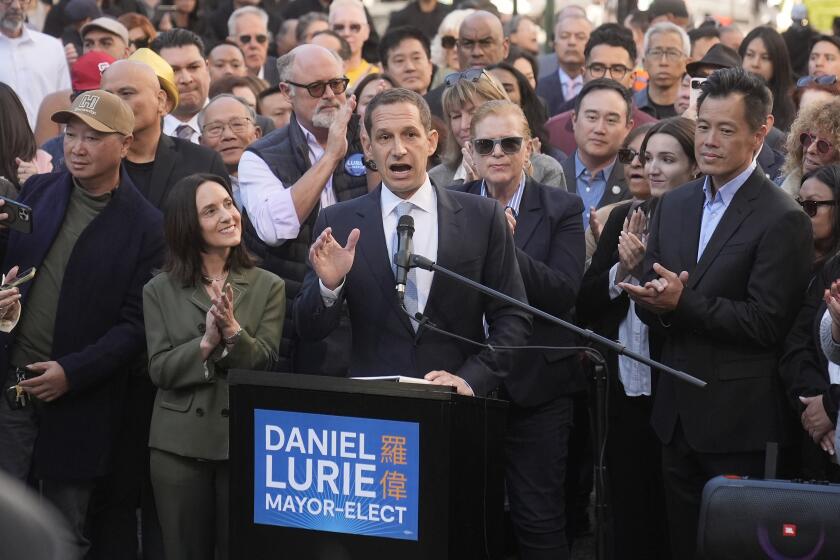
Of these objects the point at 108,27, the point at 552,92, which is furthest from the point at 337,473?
the point at 552,92

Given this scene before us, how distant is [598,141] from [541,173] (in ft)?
2.07

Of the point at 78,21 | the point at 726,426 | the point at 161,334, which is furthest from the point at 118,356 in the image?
the point at 78,21

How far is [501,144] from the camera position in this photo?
272 inches

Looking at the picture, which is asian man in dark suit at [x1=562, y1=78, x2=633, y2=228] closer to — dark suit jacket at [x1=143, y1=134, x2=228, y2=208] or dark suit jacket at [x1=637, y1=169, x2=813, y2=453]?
dark suit jacket at [x1=637, y1=169, x2=813, y2=453]

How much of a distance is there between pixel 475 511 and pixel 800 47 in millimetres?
8607

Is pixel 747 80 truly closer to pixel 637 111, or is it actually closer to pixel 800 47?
pixel 637 111

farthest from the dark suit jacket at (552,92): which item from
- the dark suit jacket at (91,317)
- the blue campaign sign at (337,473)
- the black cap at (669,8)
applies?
the blue campaign sign at (337,473)

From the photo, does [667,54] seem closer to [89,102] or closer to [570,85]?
[570,85]

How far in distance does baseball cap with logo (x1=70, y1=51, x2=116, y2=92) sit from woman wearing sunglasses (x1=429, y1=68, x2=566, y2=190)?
2.35 metres

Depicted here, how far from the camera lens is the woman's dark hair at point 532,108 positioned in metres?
8.70

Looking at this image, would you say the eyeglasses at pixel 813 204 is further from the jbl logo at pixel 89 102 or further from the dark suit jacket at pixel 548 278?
the jbl logo at pixel 89 102

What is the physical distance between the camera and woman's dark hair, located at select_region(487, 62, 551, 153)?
8.70m

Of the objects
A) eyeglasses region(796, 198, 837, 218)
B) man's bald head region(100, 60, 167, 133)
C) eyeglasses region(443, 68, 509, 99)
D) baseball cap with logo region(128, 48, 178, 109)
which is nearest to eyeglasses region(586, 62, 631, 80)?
eyeglasses region(443, 68, 509, 99)

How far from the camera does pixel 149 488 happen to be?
23.0 ft
